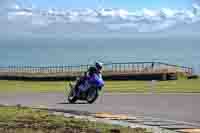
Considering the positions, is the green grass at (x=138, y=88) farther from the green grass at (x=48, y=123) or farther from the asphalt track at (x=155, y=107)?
the green grass at (x=48, y=123)

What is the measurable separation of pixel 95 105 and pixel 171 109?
387cm

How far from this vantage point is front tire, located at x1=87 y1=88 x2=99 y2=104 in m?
26.2

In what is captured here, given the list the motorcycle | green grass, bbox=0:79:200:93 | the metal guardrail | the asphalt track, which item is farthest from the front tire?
the metal guardrail

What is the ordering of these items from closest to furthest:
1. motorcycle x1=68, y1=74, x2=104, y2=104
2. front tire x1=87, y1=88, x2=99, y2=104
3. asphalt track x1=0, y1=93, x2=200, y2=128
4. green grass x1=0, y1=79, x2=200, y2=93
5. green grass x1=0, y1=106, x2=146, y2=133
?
green grass x1=0, y1=106, x2=146, y2=133
asphalt track x1=0, y1=93, x2=200, y2=128
motorcycle x1=68, y1=74, x2=104, y2=104
front tire x1=87, y1=88, x2=99, y2=104
green grass x1=0, y1=79, x2=200, y2=93

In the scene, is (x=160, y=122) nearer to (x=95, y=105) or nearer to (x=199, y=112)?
(x=199, y=112)

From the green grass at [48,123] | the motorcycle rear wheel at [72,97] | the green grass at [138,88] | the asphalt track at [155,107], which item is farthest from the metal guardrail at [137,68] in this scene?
the green grass at [48,123]

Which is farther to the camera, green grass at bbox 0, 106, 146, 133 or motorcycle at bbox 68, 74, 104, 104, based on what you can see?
motorcycle at bbox 68, 74, 104, 104

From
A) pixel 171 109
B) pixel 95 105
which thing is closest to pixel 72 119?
pixel 171 109

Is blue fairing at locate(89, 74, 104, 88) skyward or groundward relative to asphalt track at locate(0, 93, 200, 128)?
skyward

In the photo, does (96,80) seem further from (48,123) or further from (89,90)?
(48,123)

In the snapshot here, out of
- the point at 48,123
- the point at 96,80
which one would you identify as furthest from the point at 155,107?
the point at 48,123

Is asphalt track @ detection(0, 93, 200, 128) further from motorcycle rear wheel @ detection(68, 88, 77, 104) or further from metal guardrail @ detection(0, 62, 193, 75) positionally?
metal guardrail @ detection(0, 62, 193, 75)

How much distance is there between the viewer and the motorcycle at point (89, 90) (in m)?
25.7

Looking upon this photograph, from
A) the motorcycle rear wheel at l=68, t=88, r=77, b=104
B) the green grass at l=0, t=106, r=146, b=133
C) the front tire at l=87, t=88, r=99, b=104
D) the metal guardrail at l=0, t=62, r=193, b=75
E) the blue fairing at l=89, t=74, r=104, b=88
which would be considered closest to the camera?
the green grass at l=0, t=106, r=146, b=133
